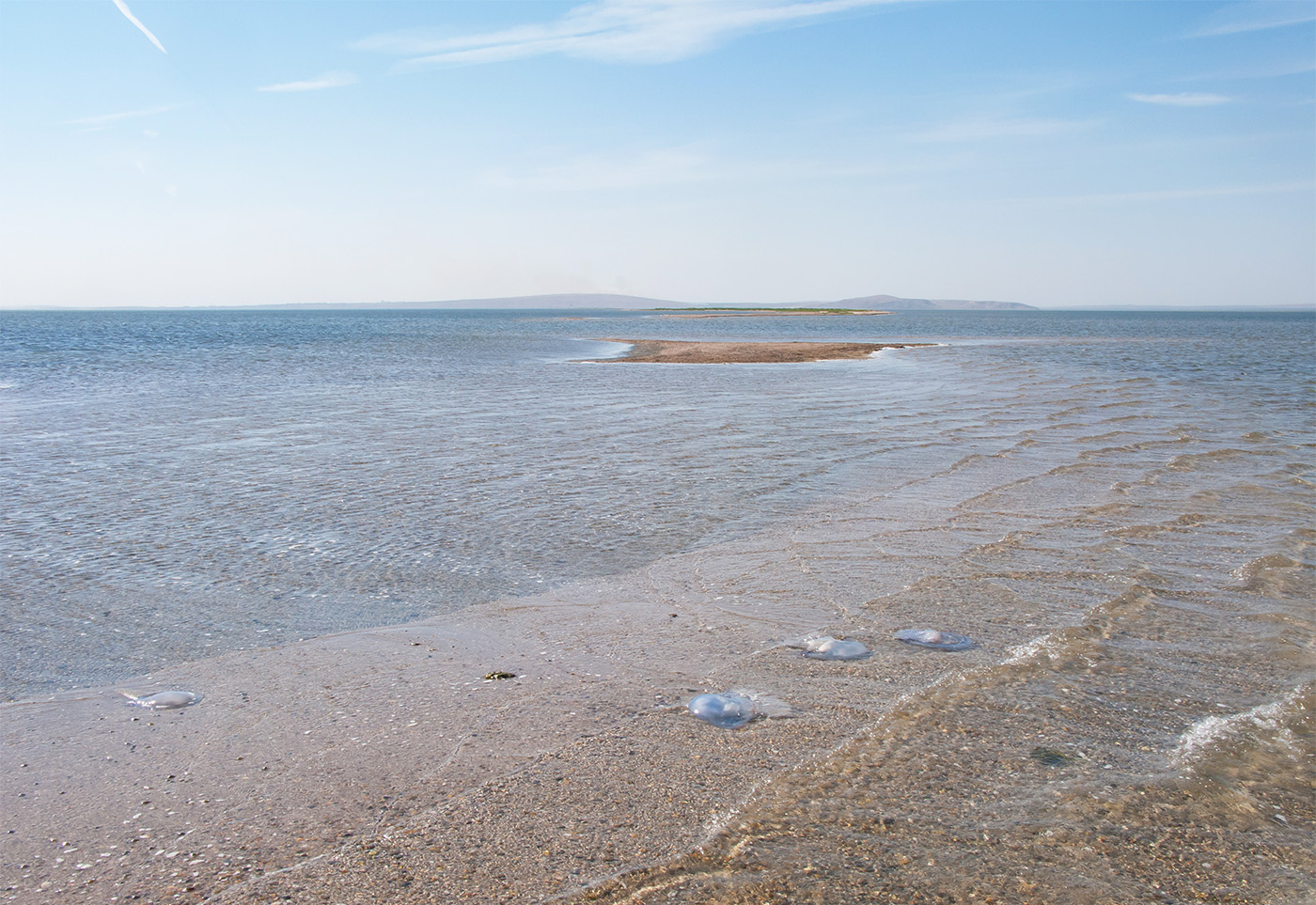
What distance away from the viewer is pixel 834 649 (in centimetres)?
568

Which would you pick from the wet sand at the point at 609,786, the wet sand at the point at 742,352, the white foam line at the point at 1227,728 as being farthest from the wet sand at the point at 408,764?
the wet sand at the point at 742,352

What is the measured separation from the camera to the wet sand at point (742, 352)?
37875 mm

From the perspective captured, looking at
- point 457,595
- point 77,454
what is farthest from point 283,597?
point 77,454

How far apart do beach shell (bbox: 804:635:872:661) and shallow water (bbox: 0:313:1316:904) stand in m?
0.12

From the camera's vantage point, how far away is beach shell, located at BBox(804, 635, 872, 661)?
557 cm

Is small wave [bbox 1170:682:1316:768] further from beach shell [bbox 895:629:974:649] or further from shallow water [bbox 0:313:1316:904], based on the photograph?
beach shell [bbox 895:629:974:649]

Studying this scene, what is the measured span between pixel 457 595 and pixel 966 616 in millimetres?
3875

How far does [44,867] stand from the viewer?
338cm

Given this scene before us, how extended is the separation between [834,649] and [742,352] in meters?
37.0

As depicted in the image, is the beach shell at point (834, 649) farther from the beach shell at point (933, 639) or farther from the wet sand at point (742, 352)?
the wet sand at point (742, 352)

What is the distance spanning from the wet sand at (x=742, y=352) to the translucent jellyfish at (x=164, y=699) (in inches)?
1243

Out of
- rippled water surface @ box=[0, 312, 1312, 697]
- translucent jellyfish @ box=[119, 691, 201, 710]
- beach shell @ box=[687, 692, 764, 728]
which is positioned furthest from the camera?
rippled water surface @ box=[0, 312, 1312, 697]

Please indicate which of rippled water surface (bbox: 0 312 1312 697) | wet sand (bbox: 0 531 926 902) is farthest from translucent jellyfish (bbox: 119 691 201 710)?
rippled water surface (bbox: 0 312 1312 697)

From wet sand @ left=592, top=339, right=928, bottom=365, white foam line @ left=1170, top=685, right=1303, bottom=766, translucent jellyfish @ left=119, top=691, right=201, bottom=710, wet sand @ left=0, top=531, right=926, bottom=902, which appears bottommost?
translucent jellyfish @ left=119, top=691, right=201, bottom=710
